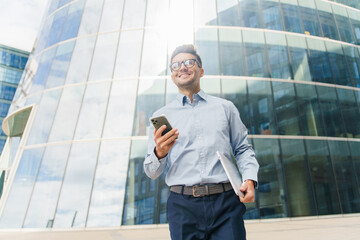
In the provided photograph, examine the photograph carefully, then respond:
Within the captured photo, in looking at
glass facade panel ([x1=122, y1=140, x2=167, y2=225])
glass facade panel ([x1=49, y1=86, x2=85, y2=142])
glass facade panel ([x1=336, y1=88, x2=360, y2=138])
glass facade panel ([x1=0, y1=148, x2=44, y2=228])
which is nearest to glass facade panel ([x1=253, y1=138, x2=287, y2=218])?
glass facade panel ([x1=122, y1=140, x2=167, y2=225])

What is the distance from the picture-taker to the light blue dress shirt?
5.79ft

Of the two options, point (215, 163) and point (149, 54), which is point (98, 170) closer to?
point (149, 54)

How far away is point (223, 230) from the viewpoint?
62.4 inches

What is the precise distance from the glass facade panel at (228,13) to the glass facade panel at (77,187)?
862 centimetres

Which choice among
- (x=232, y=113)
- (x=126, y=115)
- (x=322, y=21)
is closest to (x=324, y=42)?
(x=322, y=21)

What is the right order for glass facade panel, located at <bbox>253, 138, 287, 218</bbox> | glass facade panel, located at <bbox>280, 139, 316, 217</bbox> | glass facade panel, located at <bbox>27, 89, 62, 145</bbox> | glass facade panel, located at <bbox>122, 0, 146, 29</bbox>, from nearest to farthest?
1. glass facade panel, located at <bbox>253, 138, 287, 218</bbox>
2. glass facade panel, located at <bbox>280, 139, 316, 217</bbox>
3. glass facade panel, located at <bbox>27, 89, 62, 145</bbox>
4. glass facade panel, located at <bbox>122, 0, 146, 29</bbox>

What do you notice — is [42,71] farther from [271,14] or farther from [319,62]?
[319,62]

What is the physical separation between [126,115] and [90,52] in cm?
427

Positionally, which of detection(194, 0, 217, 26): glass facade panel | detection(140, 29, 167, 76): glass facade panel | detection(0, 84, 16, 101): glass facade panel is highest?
detection(0, 84, 16, 101): glass facade panel

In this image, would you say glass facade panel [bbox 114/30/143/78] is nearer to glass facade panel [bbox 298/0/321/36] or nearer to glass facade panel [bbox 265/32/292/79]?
glass facade panel [bbox 265/32/292/79]

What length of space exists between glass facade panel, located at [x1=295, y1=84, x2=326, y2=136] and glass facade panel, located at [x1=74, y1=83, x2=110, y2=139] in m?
9.08

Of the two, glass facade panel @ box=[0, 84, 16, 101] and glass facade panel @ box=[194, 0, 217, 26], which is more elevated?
glass facade panel @ box=[0, 84, 16, 101]

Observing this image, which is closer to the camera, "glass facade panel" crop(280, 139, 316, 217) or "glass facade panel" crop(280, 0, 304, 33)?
"glass facade panel" crop(280, 139, 316, 217)

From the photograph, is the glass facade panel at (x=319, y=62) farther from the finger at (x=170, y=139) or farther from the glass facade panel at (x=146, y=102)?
the finger at (x=170, y=139)
